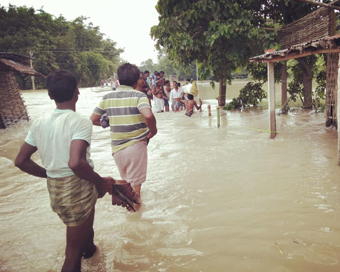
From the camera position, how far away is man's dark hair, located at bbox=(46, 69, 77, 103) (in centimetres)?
184

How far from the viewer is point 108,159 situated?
5.93 m

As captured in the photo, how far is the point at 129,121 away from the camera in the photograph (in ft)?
9.57

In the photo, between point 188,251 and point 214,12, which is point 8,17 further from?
point 188,251

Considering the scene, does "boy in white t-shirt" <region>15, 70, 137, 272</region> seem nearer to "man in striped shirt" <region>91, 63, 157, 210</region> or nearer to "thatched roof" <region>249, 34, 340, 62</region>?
"man in striped shirt" <region>91, 63, 157, 210</region>

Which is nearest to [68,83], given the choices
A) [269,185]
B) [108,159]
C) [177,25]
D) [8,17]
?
[269,185]

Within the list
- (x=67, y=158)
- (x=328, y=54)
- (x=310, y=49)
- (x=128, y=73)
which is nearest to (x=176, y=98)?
(x=328, y=54)

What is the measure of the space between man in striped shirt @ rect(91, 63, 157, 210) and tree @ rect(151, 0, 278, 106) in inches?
268

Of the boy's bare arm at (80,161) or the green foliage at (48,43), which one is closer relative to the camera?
the boy's bare arm at (80,161)

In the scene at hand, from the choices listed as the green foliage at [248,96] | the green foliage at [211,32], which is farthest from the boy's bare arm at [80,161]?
the green foliage at [248,96]

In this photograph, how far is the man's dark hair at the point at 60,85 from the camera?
6.03ft

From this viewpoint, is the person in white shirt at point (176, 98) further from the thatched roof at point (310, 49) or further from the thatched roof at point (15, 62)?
the thatched roof at point (310, 49)

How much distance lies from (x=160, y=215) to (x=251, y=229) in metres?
1.04

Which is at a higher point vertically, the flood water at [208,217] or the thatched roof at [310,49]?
the thatched roof at [310,49]

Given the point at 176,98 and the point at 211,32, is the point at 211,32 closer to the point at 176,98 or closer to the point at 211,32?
the point at 211,32
